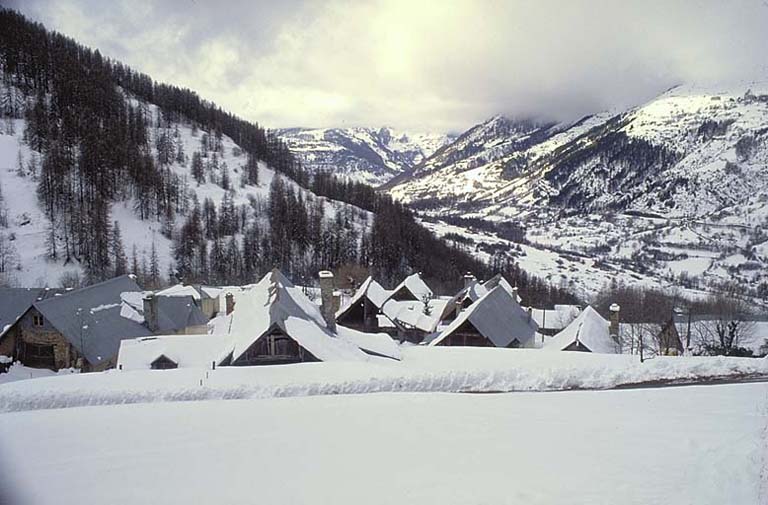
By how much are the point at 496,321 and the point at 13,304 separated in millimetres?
29368

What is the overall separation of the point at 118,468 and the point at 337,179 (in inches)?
5009

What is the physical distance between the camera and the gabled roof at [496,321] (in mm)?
26562

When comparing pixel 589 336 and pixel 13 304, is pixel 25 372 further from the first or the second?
pixel 589 336

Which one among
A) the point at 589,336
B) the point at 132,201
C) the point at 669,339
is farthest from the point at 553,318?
the point at 132,201

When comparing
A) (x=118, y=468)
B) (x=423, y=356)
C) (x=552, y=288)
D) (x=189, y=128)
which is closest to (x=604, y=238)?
(x=552, y=288)

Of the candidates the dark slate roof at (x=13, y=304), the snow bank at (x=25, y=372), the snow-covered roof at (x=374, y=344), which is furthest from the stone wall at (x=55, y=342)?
the snow-covered roof at (x=374, y=344)

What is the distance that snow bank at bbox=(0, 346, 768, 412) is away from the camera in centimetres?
1402

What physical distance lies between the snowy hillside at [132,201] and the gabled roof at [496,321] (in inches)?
2080

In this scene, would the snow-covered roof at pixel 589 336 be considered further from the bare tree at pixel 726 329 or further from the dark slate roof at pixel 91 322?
the dark slate roof at pixel 91 322

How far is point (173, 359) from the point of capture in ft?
65.4

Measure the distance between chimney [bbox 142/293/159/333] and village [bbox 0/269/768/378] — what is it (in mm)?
65

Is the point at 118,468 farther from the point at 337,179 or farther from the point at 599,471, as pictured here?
the point at 337,179

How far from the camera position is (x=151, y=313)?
29.9 metres

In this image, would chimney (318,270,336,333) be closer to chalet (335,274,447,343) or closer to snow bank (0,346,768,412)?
snow bank (0,346,768,412)
